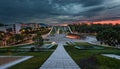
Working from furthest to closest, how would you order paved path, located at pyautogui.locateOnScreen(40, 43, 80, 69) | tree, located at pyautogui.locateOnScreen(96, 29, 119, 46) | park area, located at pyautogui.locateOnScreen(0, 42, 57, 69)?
tree, located at pyautogui.locateOnScreen(96, 29, 119, 46) → park area, located at pyautogui.locateOnScreen(0, 42, 57, 69) → paved path, located at pyautogui.locateOnScreen(40, 43, 80, 69)

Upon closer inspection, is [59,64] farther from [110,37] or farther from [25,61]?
[110,37]

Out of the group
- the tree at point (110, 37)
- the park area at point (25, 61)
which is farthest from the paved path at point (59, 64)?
the tree at point (110, 37)

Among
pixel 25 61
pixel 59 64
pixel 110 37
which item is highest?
pixel 110 37

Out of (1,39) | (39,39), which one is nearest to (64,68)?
(39,39)

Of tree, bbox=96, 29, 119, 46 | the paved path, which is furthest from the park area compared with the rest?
tree, bbox=96, 29, 119, 46

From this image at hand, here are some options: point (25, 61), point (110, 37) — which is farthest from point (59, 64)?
point (110, 37)

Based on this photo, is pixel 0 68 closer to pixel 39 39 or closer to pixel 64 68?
pixel 64 68

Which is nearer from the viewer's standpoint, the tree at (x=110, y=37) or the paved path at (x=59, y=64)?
the paved path at (x=59, y=64)

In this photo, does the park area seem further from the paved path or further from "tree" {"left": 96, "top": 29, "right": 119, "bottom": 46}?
"tree" {"left": 96, "top": 29, "right": 119, "bottom": 46}

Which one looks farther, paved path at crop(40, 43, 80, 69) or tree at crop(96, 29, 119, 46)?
tree at crop(96, 29, 119, 46)

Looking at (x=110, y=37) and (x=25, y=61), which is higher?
(x=110, y=37)

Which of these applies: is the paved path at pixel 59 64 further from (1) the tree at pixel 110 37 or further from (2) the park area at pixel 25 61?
(1) the tree at pixel 110 37

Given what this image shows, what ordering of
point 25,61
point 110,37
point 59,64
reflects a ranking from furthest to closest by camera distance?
point 110,37 → point 25,61 → point 59,64
